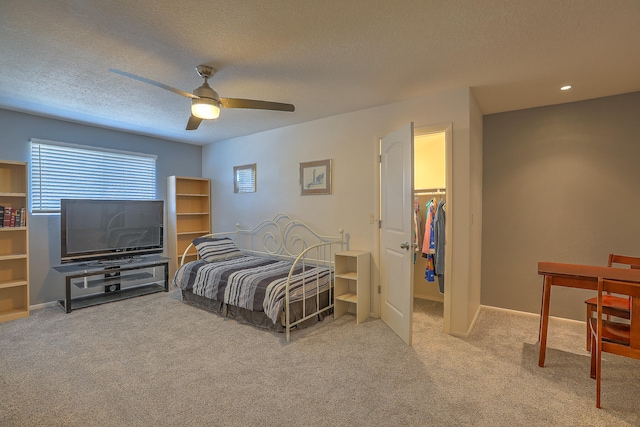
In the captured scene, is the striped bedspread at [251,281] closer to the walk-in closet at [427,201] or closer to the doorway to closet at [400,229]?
the doorway to closet at [400,229]

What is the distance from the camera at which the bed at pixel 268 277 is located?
3.07m

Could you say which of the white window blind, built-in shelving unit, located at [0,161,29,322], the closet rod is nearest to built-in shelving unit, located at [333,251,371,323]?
the closet rod

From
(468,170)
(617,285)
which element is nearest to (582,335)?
(617,285)

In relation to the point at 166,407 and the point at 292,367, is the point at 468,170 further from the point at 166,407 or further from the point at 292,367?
the point at 166,407

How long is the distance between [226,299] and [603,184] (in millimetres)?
4210

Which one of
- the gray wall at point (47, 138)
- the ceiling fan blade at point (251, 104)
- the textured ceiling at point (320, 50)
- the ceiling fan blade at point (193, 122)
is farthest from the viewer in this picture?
the gray wall at point (47, 138)

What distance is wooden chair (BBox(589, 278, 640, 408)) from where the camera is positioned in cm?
184

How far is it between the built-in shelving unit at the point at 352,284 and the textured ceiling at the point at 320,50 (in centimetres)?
177

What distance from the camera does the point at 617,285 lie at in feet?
6.15

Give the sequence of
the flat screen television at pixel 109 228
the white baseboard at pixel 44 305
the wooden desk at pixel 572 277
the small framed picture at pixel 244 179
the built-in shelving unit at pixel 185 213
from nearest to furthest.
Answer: the wooden desk at pixel 572 277 → the white baseboard at pixel 44 305 → the flat screen television at pixel 109 228 → the small framed picture at pixel 244 179 → the built-in shelving unit at pixel 185 213

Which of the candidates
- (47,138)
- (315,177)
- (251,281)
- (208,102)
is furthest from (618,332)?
(47,138)

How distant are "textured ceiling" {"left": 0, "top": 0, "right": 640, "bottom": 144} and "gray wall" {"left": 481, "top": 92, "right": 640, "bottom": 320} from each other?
0.28 m

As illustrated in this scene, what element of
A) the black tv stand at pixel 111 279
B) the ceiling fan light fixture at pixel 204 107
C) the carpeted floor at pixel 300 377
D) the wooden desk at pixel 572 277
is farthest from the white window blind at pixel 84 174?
the wooden desk at pixel 572 277

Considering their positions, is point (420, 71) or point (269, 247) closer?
point (420, 71)
